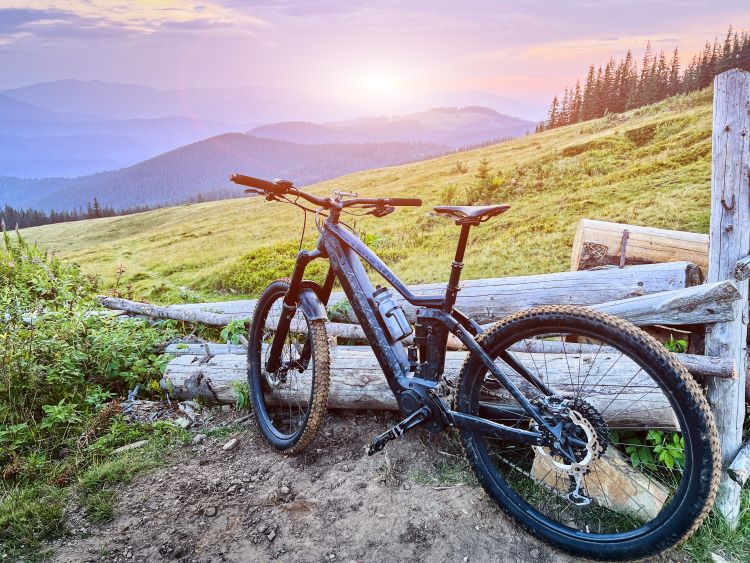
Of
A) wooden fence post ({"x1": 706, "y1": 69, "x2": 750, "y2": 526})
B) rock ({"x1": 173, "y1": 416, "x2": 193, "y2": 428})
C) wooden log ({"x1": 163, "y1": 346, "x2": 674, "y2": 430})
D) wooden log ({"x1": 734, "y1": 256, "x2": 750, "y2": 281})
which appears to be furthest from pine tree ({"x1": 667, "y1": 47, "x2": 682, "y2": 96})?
rock ({"x1": 173, "y1": 416, "x2": 193, "y2": 428})

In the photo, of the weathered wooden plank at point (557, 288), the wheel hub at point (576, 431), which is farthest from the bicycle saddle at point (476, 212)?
the weathered wooden plank at point (557, 288)

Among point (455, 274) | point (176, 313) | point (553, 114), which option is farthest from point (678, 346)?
point (176, 313)

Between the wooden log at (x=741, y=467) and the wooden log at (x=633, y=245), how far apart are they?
2.11m

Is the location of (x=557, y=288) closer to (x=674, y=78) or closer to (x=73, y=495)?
(x=674, y=78)

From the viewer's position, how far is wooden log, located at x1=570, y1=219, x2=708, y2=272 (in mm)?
4836

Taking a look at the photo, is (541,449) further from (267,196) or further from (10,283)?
→ (10,283)

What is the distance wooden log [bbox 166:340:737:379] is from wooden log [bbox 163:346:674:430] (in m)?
0.19

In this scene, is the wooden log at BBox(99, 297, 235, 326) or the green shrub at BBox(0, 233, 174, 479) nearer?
the green shrub at BBox(0, 233, 174, 479)

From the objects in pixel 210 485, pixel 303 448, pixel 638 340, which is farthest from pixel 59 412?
pixel 638 340

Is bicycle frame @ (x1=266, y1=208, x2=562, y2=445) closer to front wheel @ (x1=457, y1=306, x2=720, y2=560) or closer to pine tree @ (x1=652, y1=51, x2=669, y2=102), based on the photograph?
front wheel @ (x1=457, y1=306, x2=720, y2=560)

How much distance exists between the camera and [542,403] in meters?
2.74

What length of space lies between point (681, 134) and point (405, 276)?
3.96m

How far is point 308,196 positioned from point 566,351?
2.63 m

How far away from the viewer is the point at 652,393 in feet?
10.9
